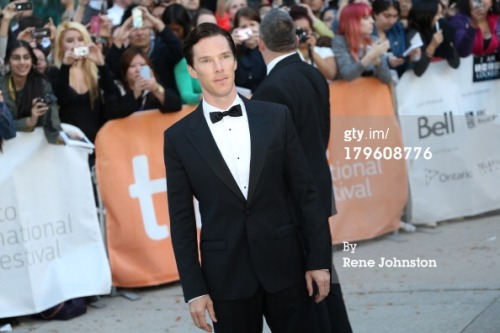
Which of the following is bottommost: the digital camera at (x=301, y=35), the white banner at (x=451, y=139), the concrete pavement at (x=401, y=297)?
the concrete pavement at (x=401, y=297)

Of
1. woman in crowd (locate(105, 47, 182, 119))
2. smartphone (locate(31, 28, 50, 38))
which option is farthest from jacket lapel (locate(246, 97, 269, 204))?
smartphone (locate(31, 28, 50, 38))

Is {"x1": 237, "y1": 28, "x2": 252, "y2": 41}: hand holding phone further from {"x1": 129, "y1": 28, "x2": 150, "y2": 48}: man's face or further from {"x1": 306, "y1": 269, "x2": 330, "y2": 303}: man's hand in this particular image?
{"x1": 306, "y1": 269, "x2": 330, "y2": 303}: man's hand

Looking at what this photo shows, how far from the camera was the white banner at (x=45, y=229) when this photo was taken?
766cm

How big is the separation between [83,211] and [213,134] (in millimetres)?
3875

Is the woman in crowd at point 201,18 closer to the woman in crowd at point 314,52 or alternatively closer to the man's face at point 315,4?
the woman in crowd at point 314,52

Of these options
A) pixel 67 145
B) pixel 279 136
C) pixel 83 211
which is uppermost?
pixel 279 136

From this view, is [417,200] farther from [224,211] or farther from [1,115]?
[224,211]

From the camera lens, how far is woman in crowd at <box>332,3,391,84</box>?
957 centimetres

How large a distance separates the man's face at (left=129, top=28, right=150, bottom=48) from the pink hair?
1.89 m

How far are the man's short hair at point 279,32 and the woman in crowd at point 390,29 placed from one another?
4.01m

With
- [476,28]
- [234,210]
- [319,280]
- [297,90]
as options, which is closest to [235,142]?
[234,210]

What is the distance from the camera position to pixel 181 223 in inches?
175

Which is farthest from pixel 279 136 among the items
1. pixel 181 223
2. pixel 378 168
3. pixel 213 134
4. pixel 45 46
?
pixel 378 168

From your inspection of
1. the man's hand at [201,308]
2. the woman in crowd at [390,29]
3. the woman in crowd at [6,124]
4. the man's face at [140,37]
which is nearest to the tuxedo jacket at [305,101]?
the man's hand at [201,308]
